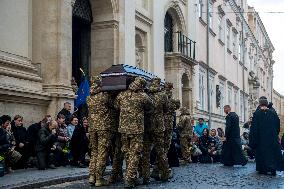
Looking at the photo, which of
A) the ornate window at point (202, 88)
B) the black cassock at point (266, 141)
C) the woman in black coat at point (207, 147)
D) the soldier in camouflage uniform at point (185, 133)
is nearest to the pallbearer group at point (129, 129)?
the black cassock at point (266, 141)

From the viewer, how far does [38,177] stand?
37.4 feet

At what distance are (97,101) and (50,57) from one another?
6101mm

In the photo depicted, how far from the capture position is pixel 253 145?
1433 cm

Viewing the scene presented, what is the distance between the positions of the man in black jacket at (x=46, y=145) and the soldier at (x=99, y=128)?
3.01 m

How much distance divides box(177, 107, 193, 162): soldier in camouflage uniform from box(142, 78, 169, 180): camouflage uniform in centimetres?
736

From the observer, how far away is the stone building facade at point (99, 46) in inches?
594

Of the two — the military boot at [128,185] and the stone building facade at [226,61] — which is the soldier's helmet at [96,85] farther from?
the stone building facade at [226,61]

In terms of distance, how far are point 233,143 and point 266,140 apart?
129 inches

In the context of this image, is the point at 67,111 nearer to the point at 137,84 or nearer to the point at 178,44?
the point at 137,84

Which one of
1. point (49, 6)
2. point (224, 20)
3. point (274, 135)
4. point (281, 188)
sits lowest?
point (281, 188)

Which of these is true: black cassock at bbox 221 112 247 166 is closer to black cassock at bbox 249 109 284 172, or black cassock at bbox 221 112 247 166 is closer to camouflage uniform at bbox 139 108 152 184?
black cassock at bbox 249 109 284 172

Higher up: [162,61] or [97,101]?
[162,61]

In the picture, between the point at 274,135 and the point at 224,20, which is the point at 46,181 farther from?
the point at 224,20

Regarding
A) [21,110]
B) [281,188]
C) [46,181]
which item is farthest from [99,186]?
[21,110]
